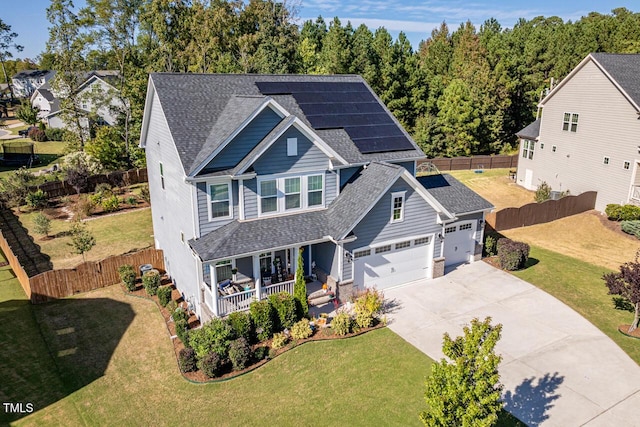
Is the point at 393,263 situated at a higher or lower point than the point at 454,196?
lower

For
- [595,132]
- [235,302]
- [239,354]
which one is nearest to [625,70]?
[595,132]

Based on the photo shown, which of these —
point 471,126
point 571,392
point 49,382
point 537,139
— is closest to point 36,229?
point 49,382

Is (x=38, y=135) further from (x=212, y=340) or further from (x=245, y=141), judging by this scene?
(x=212, y=340)

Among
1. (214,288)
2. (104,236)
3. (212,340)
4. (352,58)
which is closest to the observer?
(212,340)

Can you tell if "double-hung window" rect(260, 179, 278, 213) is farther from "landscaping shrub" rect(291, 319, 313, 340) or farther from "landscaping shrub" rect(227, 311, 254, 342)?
"landscaping shrub" rect(291, 319, 313, 340)

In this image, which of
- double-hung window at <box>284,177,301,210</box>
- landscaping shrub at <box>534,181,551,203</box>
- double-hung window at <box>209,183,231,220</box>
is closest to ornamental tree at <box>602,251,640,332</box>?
double-hung window at <box>284,177,301,210</box>

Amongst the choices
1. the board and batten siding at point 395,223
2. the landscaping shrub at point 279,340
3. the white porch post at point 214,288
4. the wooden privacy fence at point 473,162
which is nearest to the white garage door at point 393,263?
the board and batten siding at point 395,223

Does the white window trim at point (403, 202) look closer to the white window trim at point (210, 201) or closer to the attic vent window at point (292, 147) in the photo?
the attic vent window at point (292, 147)

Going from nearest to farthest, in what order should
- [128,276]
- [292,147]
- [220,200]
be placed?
[220,200] < [292,147] < [128,276]
